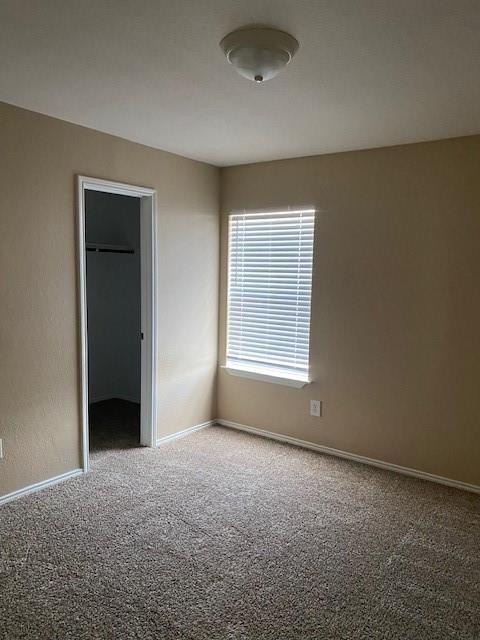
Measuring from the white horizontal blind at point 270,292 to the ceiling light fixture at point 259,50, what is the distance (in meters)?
1.94

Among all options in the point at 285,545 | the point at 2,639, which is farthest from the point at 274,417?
the point at 2,639

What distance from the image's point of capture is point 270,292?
165 inches

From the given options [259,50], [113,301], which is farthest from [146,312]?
[259,50]

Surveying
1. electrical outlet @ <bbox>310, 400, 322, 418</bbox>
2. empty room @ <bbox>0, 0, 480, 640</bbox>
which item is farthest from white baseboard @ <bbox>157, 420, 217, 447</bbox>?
electrical outlet @ <bbox>310, 400, 322, 418</bbox>

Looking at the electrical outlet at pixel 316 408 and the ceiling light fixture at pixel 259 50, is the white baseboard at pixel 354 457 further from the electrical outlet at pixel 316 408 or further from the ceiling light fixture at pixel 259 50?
the ceiling light fixture at pixel 259 50

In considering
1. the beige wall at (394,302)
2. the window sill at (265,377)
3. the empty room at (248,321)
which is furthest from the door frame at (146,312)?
the beige wall at (394,302)

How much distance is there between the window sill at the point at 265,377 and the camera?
13.3ft

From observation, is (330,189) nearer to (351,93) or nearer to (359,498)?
(351,93)

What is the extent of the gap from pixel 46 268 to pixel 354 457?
8.56 feet

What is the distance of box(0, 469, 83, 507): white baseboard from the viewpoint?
304 centimetres

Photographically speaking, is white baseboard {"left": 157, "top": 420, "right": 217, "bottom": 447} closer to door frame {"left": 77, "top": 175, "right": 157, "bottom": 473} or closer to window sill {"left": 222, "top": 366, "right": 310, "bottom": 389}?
door frame {"left": 77, "top": 175, "right": 157, "bottom": 473}

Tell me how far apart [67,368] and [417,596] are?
2.41 metres

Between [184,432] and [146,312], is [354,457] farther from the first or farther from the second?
[146,312]

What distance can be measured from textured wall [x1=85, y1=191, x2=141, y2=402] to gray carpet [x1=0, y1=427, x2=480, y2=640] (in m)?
1.72
